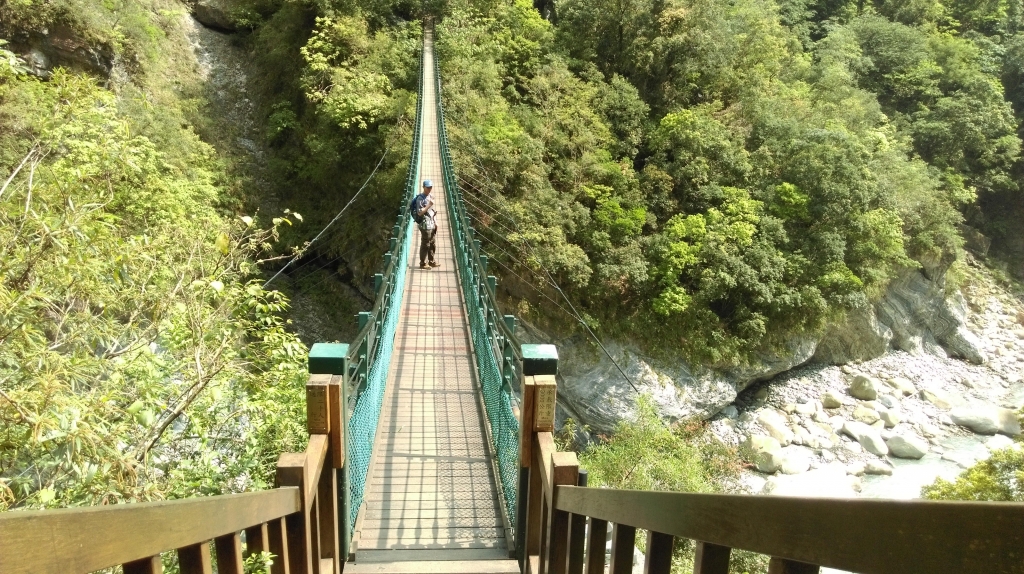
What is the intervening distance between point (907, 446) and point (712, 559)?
14.7 metres

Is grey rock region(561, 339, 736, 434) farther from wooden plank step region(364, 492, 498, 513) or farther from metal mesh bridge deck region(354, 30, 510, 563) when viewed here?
wooden plank step region(364, 492, 498, 513)

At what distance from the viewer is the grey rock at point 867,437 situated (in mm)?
12992

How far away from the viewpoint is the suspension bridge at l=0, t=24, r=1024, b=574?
65cm

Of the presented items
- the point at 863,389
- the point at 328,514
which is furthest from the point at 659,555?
the point at 863,389

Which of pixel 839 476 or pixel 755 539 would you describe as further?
pixel 839 476

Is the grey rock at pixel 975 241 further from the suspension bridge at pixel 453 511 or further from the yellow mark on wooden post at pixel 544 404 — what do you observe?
the yellow mark on wooden post at pixel 544 404

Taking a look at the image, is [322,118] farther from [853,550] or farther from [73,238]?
[853,550]

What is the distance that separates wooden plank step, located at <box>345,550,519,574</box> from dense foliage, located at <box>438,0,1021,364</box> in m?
9.12

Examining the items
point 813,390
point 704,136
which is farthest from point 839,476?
point 704,136

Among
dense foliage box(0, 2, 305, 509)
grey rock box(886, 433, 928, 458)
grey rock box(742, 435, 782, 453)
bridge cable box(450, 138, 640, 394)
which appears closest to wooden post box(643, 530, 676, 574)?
dense foliage box(0, 2, 305, 509)

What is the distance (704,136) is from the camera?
14250 mm

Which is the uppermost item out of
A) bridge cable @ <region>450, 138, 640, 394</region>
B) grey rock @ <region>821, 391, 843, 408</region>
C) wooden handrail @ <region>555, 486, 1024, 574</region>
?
wooden handrail @ <region>555, 486, 1024, 574</region>

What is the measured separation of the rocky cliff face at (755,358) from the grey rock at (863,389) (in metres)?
0.85

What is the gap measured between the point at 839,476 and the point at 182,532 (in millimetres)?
13729
